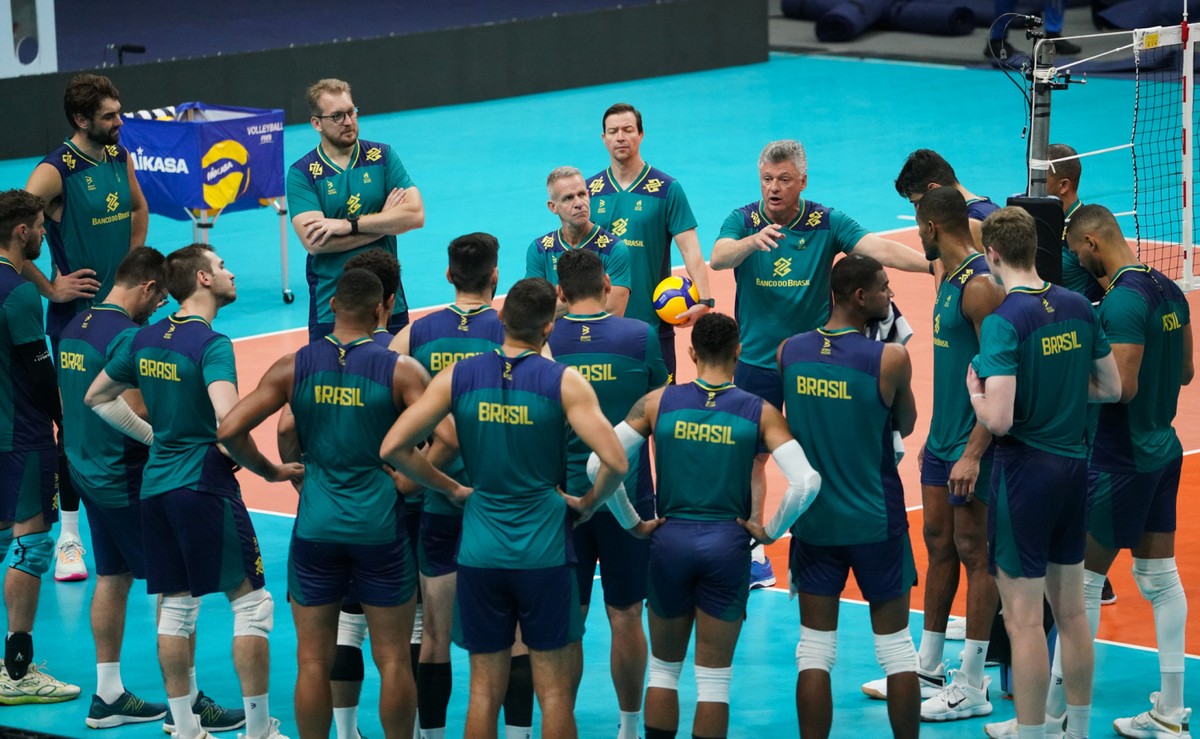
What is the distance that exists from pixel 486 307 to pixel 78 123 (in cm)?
390

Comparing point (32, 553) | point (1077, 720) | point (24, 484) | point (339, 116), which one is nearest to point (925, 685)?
point (1077, 720)

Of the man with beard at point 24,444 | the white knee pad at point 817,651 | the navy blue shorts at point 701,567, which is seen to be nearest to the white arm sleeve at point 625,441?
the navy blue shorts at point 701,567

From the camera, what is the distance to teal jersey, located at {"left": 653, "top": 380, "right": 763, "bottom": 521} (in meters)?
7.56

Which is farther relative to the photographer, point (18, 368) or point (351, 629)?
point (18, 368)

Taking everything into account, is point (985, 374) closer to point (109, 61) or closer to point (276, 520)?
point (276, 520)

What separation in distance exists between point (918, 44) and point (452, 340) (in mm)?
25213

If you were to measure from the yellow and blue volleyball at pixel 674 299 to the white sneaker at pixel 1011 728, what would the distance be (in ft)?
8.61

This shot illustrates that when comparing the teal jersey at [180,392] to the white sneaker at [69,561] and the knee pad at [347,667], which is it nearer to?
the knee pad at [347,667]

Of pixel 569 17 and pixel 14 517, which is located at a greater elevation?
pixel 569 17

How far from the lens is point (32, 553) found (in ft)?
31.4

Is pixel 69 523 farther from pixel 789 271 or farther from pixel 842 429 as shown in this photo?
pixel 842 429

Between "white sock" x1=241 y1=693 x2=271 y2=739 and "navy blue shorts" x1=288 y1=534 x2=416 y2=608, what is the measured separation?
0.71 meters

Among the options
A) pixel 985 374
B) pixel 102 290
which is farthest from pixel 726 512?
pixel 102 290

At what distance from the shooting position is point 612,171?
10.6m
